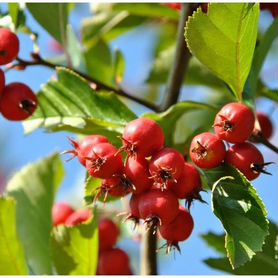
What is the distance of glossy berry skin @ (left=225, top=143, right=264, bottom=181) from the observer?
5.36 ft

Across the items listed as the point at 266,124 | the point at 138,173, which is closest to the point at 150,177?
the point at 138,173

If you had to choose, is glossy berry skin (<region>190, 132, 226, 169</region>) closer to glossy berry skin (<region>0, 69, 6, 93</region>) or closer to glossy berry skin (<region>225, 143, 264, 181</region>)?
glossy berry skin (<region>225, 143, 264, 181</region>)

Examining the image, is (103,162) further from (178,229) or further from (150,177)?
(178,229)

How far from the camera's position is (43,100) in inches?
82.5

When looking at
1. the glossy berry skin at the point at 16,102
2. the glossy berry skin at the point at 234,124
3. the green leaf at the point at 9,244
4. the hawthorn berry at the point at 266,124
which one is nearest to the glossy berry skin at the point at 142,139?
the glossy berry skin at the point at 234,124

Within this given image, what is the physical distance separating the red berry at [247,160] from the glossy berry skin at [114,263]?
0.60 m

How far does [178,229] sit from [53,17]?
36.5 inches

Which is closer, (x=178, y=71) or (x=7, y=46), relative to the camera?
(x=7, y=46)

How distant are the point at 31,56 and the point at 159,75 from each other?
22.8 inches

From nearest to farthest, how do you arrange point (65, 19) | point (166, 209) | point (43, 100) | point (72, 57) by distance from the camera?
point (166, 209)
point (43, 100)
point (65, 19)
point (72, 57)

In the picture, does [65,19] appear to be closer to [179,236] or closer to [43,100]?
[43,100]

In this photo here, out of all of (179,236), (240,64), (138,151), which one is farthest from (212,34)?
(179,236)

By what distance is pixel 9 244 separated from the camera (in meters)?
1.99

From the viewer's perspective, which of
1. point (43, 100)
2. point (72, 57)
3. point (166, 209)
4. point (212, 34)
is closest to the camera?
point (166, 209)
